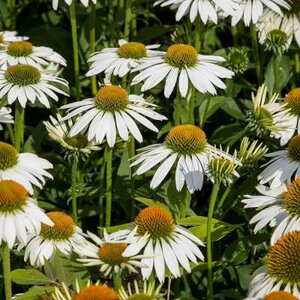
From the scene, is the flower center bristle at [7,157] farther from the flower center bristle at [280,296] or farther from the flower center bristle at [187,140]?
the flower center bristle at [280,296]

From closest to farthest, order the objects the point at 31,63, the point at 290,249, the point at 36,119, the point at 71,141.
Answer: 1. the point at 290,249
2. the point at 71,141
3. the point at 31,63
4. the point at 36,119

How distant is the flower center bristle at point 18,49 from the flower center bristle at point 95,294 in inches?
49.9

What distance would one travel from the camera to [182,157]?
215cm

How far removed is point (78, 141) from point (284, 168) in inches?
21.1

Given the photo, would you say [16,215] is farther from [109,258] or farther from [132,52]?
[132,52]

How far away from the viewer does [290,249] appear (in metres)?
1.59

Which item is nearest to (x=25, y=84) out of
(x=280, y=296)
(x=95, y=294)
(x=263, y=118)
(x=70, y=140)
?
(x=70, y=140)

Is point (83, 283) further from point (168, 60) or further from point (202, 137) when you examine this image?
point (168, 60)

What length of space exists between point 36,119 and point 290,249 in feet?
5.85

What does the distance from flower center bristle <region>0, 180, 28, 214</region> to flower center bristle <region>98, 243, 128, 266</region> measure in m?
0.19

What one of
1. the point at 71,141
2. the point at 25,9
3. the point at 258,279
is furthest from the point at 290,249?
the point at 25,9

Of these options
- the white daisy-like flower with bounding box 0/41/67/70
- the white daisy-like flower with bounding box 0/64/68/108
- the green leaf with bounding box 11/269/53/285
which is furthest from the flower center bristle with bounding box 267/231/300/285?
the white daisy-like flower with bounding box 0/41/67/70

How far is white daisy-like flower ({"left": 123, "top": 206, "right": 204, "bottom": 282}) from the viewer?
5.70ft

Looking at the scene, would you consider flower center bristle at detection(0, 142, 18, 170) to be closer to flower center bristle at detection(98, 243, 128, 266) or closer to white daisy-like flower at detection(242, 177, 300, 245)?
flower center bristle at detection(98, 243, 128, 266)
